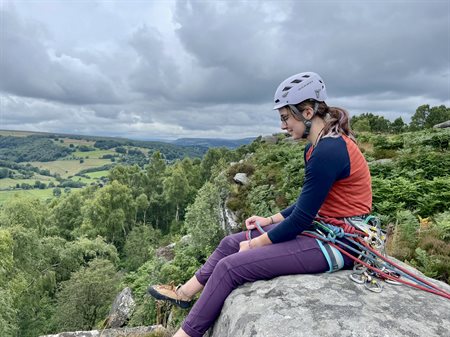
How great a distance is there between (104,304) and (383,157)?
2781 centimetres

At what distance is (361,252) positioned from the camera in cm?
402

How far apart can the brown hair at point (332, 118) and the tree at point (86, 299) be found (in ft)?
100

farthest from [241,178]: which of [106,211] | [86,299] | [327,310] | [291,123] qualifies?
[106,211]

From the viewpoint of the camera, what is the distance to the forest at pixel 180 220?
937 cm

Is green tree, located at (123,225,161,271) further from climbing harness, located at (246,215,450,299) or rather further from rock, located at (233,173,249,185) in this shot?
climbing harness, located at (246,215,450,299)

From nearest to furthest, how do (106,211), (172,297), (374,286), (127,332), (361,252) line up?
(374,286), (361,252), (172,297), (127,332), (106,211)

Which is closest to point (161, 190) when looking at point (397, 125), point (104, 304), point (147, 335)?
point (104, 304)

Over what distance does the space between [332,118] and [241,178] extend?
41.7ft

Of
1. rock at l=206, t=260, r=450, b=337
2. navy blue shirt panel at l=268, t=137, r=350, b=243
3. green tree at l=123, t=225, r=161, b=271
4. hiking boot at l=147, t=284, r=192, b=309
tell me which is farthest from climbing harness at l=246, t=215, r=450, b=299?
green tree at l=123, t=225, r=161, b=271

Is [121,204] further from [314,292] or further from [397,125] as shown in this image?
[314,292]

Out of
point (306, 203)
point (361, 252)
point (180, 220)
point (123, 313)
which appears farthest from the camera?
point (180, 220)

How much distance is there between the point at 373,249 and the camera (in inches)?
163

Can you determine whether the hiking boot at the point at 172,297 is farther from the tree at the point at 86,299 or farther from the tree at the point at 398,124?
the tree at the point at 398,124

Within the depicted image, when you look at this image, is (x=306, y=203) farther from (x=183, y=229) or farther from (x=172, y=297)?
(x=183, y=229)
